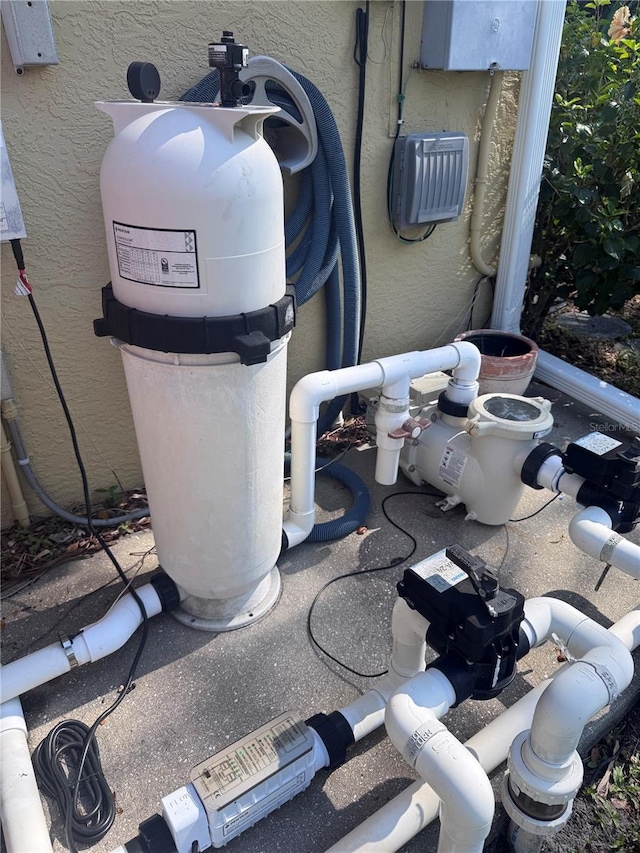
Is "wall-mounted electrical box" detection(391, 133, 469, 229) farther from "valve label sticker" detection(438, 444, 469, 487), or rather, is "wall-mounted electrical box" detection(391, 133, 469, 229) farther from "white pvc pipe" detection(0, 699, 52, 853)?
"white pvc pipe" detection(0, 699, 52, 853)

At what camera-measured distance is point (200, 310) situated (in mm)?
1465

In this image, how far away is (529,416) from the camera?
2322 millimetres

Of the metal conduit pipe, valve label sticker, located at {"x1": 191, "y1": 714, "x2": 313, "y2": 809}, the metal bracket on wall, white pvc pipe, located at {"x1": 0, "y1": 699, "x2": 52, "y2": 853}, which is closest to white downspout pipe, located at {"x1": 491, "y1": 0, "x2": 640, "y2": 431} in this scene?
the metal conduit pipe

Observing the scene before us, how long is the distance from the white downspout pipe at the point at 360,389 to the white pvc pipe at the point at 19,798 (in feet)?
3.29

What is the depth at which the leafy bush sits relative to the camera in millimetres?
3109

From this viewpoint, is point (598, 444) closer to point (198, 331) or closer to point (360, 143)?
point (198, 331)

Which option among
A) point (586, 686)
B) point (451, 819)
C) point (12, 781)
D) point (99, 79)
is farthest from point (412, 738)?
point (99, 79)

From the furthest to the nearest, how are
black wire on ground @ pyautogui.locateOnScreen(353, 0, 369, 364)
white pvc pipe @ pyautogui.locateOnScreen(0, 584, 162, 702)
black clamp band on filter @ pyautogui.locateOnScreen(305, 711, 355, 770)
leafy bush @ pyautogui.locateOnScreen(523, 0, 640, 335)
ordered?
leafy bush @ pyautogui.locateOnScreen(523, 0, 640, 335) < black wire on ground @ pyautogui.locateOnScreen(353, 0, 369, 364) < white pvc pipe @ pyautogui.locateOnScreen(0, 584, 162, 702) < black clamp band on filter @ pyautogui.locateOnScreen(305, 711, 355, 770)

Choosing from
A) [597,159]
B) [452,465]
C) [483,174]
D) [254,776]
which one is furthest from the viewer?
[597,159]

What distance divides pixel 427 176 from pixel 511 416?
44.7 inches

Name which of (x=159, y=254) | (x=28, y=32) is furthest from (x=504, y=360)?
(x=28, y=32)

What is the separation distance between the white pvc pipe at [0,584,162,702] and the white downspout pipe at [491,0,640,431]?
7.83 ft

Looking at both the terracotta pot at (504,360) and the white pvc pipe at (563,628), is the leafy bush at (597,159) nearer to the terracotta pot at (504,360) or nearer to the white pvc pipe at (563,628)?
the terracotta pot at (504,360)

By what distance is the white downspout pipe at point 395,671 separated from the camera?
153cm
